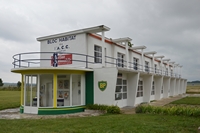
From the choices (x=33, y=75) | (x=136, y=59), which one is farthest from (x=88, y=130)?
(x=136, y=59)

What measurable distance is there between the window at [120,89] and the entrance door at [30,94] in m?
6.23

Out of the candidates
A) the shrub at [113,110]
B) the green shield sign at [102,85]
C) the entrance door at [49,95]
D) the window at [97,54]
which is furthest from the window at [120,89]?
the entrance door at [49,95]

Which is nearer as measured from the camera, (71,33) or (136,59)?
(71,33)

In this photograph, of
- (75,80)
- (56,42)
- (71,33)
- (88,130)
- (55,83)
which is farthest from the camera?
(56,42)

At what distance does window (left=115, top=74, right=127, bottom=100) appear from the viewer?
16.2 m

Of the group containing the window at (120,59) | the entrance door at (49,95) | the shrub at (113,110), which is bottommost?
the shrub at (113,110)

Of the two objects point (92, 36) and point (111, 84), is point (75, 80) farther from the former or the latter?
point (92, 36)

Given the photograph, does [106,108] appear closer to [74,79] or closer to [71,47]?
[74,79]

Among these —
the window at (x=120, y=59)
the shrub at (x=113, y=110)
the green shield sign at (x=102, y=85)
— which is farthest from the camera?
the window at (x=120, y=59)

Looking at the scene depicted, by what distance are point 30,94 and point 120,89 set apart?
7093 mm

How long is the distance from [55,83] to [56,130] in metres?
5.55

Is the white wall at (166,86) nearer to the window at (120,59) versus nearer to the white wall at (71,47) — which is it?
the window at (120,59)

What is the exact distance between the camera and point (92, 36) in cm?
1606

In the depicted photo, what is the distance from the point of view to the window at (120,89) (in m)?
16.2
